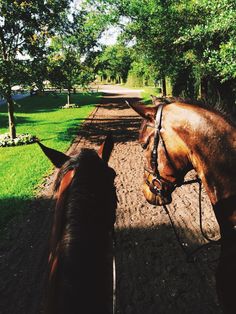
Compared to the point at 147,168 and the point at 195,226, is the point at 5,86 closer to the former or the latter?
the point at 195,226

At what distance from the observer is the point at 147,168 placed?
10.6 feet

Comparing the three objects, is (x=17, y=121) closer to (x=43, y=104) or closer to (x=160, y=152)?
(x=43, y=104)

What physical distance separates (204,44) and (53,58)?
741 centimetres

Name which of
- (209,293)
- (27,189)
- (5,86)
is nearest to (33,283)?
(209,293)

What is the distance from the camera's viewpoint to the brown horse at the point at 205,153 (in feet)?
8.59

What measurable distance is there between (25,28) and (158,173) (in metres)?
13.5

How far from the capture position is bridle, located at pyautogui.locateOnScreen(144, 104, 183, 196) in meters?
2.91

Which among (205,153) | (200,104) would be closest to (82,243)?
(205,153)

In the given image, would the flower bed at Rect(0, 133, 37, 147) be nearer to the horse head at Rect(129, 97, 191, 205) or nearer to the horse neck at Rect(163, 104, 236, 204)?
the horse head at Rect(129, 97, 191, 205)

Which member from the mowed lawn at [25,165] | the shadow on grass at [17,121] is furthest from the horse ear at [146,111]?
the shadow on grass at [17,121]

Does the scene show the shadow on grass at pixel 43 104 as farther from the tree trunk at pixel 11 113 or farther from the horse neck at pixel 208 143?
the horse neck at pixel 208 143

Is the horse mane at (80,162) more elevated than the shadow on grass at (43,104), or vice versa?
the horse mane at (80,162)

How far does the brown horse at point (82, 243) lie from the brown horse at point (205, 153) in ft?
2.56

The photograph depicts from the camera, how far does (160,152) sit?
2975 millimetres
